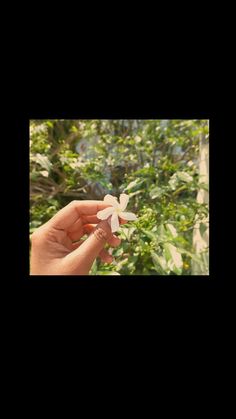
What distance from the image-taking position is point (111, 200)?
6.98 feet

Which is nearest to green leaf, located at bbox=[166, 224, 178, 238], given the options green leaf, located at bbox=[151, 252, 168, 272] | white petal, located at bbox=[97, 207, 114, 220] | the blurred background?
the blurred background

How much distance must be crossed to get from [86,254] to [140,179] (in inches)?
24.4

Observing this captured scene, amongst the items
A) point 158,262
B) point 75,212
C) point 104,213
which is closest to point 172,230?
point 158,262

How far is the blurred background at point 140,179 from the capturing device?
222cm

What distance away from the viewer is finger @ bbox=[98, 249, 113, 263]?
7.14 feet

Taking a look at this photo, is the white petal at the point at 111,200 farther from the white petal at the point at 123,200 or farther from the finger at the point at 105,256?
the finger at the point at 105,256

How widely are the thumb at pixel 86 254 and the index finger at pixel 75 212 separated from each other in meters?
0.14

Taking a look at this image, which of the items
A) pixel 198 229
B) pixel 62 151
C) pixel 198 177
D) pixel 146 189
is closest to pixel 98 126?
pixel 62 151

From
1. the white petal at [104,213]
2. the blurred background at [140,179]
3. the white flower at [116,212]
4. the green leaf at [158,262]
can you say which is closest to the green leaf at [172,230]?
the blurred background at [140,179]

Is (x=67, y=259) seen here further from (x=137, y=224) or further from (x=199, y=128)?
(x=199, y=128)

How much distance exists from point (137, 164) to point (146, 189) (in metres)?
0.18

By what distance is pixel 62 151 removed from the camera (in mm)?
2469

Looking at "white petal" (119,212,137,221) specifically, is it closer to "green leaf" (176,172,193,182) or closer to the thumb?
the thumb

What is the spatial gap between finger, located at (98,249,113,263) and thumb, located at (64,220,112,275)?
20cm
